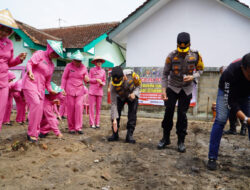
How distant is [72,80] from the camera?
5074mm

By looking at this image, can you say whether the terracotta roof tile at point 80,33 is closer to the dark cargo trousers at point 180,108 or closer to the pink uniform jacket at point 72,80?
the pink uniform jacket at point 72,80

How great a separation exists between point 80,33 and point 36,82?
15.6 metres

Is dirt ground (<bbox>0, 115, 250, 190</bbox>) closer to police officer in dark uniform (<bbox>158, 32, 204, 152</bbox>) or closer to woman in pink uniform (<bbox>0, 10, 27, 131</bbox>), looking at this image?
police officer in dark uniform (<bbox>158, 32, 204, 152</bbox>)

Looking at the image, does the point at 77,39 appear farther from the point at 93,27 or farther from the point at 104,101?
the point at 104,101

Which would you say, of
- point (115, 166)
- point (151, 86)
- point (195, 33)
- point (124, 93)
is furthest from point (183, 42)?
point (195, 33)

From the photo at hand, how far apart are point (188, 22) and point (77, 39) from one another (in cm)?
→ 1040

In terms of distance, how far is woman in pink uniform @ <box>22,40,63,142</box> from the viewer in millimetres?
3850

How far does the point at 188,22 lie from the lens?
353 inches

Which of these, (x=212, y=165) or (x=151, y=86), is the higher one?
(x=151, y=86)

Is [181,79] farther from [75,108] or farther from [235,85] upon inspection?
[75,108]

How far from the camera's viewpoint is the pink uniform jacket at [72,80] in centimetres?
506

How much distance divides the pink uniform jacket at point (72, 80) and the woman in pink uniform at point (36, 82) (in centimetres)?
88

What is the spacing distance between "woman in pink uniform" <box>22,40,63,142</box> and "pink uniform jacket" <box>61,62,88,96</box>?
88cm

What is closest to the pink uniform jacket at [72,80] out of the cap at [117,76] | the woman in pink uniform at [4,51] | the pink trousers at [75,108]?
the pink trousers at [75,108]
